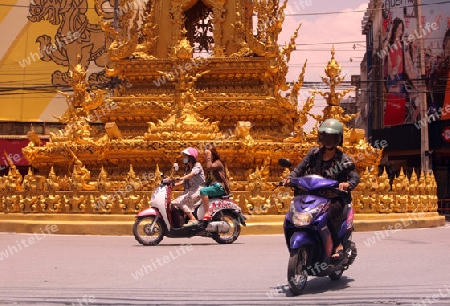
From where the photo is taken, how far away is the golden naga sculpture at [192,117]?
50.2 feet

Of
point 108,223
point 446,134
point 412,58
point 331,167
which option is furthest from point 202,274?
point 412,58

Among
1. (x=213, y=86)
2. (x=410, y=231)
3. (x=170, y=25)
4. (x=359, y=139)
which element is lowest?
(x=410, y=231)

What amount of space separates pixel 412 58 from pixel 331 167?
3678 cm

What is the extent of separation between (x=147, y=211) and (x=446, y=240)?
536 cm

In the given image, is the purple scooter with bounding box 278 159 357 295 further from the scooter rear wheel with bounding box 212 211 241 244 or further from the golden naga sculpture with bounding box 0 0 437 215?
the golden naga sculpture with bounding box 0 0 437 215

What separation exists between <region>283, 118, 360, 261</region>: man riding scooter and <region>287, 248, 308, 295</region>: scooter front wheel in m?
0.44

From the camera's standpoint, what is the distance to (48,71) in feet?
120

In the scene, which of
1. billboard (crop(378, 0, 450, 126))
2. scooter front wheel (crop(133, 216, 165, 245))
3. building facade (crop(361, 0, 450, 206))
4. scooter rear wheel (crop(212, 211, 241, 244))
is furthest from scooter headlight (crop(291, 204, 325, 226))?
billboard (crop(378, 0, 450, 126))

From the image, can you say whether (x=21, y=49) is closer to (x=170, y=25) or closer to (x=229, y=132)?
(x=170, y=25)

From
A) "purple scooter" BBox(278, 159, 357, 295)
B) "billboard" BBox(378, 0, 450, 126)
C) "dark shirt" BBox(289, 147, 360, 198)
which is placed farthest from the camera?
"billboard" BBox(378, 0, 450, 126)

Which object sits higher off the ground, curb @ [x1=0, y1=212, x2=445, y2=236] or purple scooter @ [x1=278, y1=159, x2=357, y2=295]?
purple scooter @ [x1=278, y1=159, x2=357, y2=295]

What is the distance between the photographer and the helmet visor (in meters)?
7.84

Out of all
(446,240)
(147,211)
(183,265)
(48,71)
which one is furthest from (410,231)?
(48,71)

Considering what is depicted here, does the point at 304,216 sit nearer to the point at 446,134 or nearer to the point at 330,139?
the point at 330,139
